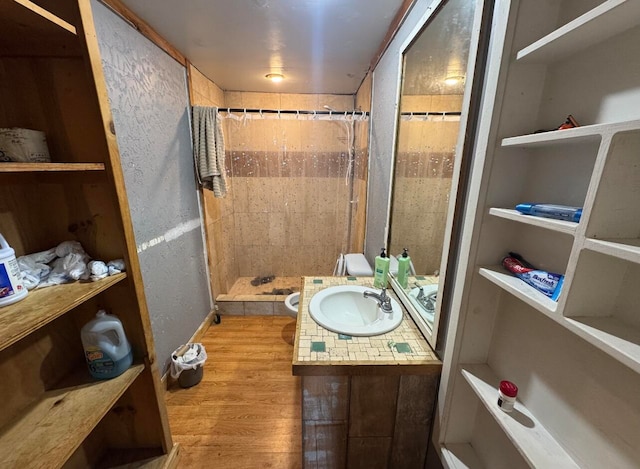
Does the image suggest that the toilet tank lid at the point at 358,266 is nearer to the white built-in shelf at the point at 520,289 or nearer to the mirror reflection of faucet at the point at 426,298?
the mirror reflection of faucet at the point at 426,298

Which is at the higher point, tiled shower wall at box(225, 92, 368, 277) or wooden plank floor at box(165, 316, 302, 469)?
tiled shower wall at box(225, 92, 368, 277)

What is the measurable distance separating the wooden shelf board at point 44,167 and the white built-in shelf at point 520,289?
119 cm

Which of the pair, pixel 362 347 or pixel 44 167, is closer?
pixel 44 167

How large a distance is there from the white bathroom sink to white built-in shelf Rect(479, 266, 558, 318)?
1.67 feet

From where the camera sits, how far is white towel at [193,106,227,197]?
6.29ft

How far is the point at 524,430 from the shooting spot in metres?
0.57

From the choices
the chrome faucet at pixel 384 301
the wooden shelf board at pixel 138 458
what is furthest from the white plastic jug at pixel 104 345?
the chrome faucet at pixel 384 301

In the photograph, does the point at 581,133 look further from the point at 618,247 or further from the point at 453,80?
the point at 453,80

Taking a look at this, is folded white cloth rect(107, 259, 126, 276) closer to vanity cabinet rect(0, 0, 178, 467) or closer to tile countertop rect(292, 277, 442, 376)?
vanity cabinet rect(0, 0, 178, 467)

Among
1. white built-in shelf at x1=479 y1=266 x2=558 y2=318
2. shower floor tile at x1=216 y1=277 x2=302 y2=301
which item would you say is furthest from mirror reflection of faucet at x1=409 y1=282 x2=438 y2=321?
shower floor tile at x1=216 y1=277 x2=302 y2=301

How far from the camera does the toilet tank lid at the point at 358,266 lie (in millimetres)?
1752

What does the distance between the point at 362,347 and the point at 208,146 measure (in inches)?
73.1

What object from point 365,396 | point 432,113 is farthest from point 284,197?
point 365,396

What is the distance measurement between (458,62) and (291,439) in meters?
1.89
